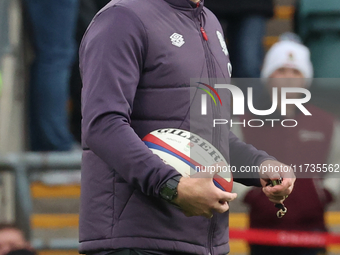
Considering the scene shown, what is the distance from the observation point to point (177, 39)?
2.30 meters

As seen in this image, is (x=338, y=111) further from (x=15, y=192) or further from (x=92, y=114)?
(x=92, y=114)

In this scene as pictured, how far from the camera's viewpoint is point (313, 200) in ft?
13.6

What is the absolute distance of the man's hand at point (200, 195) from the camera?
203 centimetres

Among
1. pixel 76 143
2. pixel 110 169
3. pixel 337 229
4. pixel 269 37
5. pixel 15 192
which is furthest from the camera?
pixel 269 37

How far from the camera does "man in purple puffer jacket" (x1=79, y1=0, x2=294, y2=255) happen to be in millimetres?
2082

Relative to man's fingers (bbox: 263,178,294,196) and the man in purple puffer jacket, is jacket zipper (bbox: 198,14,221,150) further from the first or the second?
man's fingers (bbox: 263,178,294,196)

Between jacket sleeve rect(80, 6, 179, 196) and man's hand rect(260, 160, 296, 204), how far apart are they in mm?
509

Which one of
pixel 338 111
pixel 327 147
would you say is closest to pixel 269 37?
pixel 338 111

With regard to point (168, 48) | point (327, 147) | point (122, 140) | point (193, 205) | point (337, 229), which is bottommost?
point (337, 229)

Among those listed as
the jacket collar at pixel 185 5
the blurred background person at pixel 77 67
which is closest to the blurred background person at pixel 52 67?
the blurred background person at pixel 77 67

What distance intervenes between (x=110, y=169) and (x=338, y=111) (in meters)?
4.02

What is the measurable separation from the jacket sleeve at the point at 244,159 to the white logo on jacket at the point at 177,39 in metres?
0.57

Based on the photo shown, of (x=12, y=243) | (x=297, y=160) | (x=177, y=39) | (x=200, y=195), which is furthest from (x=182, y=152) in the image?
(x=12, y=243)

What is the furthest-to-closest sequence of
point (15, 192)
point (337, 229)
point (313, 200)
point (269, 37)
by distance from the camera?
point (269, 37) → point (337, 229) → point (15, 192) → point (313, 200)
